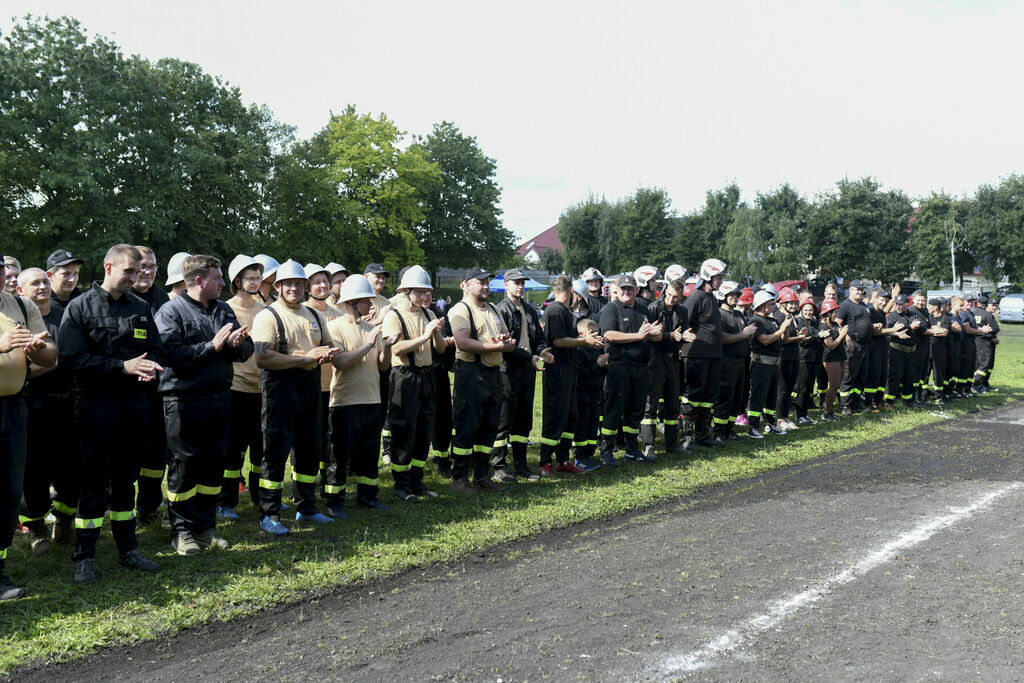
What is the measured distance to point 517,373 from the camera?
28.7ft

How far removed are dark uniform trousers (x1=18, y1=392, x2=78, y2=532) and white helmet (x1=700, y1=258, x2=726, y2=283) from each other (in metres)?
7.76

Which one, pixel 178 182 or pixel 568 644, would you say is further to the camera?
pixel 178 182

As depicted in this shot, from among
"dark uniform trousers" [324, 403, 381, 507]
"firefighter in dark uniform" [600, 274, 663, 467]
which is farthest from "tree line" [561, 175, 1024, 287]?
"dark uniform trousers" [324, 403, 381, 507]

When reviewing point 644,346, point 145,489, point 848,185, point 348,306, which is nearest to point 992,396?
point 644,346

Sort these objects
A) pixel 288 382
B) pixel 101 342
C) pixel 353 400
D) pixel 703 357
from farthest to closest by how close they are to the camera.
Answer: pixel 703 357
pixel 353 400
pixel 288 382
pixel 101 342

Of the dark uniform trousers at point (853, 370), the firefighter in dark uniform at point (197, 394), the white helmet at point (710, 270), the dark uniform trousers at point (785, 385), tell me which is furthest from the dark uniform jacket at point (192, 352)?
the dark uniform trousers at point (853, 370)

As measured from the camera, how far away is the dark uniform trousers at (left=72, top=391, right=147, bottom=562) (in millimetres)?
5500

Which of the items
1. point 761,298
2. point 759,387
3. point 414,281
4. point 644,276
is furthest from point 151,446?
point 761,298

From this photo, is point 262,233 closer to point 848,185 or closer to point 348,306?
point 348,306

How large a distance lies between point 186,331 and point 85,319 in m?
0.69

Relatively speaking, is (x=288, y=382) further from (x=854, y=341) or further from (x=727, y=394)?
(x=854, y=341)

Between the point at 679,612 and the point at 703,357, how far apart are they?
6055mm

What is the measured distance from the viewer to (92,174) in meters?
33.3

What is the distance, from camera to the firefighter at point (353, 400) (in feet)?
23.1
